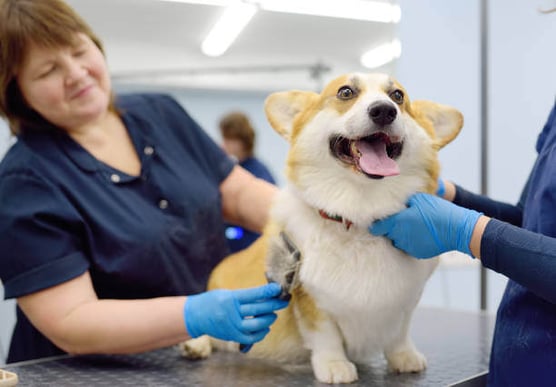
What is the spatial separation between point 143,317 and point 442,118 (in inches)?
28.2

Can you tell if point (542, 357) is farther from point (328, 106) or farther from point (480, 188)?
point (480, 188)

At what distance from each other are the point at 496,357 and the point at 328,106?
21.5 inches

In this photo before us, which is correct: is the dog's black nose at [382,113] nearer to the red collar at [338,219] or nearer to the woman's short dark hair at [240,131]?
the red collar at [338,219]

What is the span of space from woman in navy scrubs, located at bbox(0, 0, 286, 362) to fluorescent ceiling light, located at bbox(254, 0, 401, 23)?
2.22 metres

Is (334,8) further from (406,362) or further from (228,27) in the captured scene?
(406,362)

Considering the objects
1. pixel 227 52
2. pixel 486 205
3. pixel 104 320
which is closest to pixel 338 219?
pixel 486 205

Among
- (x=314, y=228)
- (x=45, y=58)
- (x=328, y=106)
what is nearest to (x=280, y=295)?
(x=314, y=228)

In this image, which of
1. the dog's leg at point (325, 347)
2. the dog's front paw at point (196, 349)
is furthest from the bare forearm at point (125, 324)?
the dog's leg at point (325, 347)

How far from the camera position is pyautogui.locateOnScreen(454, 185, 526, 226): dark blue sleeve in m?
1.10

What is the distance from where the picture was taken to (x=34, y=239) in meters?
1.04

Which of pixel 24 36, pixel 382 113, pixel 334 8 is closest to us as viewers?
pixel 382 113

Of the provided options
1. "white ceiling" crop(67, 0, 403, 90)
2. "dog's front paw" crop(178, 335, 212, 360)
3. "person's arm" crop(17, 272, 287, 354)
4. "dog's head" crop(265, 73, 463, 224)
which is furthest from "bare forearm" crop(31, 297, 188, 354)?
"white ceiling" crop(67, 0, 403, 90)

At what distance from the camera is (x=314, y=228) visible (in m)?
0.99

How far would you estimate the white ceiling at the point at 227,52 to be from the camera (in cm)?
324
